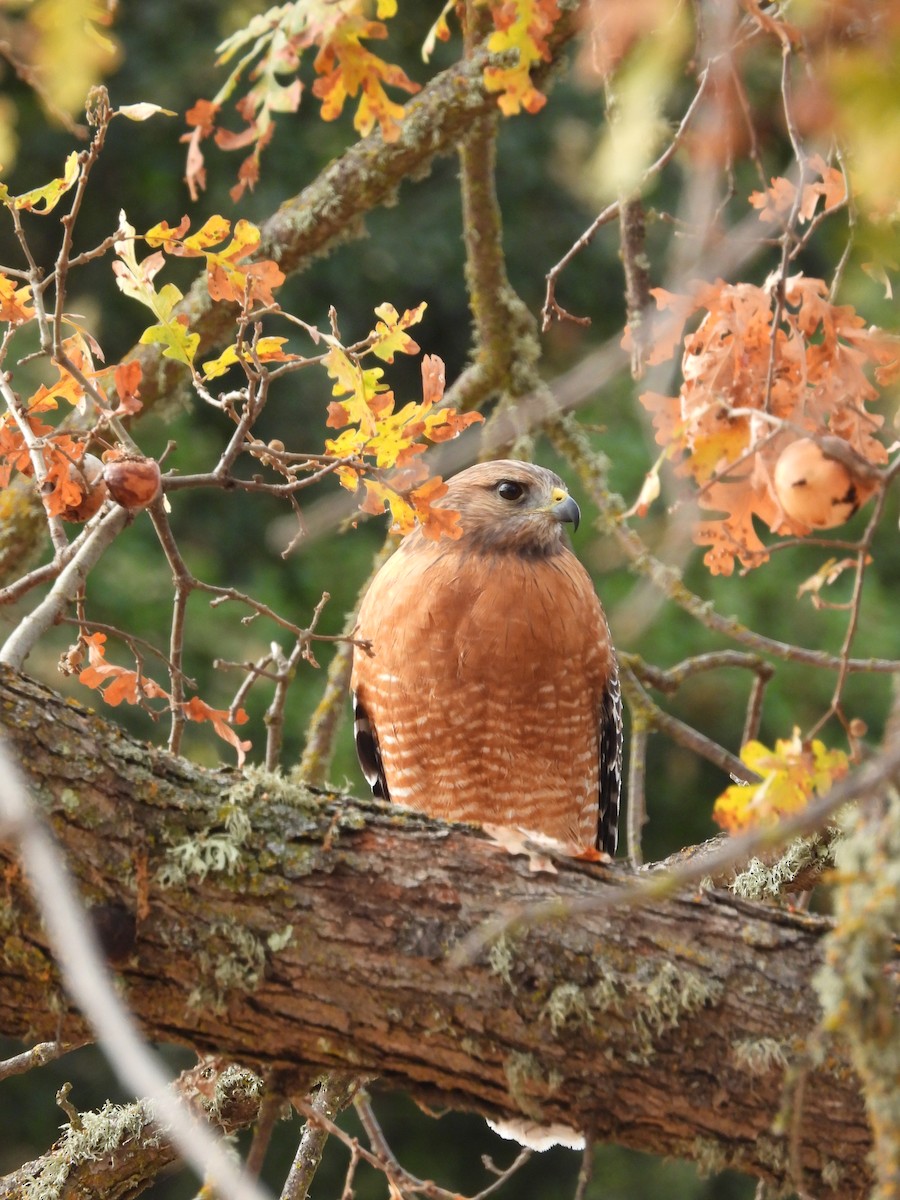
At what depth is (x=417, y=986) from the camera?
181 cm

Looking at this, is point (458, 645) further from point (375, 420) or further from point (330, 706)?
point (375, 420)

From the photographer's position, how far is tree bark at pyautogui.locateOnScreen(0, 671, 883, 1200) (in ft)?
5.83

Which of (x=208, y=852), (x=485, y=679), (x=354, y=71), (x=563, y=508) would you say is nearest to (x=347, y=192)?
(x=563, y=508)

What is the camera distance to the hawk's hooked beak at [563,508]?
3.54 m

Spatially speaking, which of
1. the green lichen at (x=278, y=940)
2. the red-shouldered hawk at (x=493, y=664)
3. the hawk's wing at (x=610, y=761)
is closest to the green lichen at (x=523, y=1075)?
the green lichen at (x=278, y=940)

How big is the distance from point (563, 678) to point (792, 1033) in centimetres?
167

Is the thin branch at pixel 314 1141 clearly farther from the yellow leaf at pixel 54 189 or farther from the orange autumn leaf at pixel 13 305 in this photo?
the yellow leaf at pixel 54 189

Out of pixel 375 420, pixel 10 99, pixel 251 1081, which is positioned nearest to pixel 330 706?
pixel 251 1081

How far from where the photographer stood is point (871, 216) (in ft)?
6.38

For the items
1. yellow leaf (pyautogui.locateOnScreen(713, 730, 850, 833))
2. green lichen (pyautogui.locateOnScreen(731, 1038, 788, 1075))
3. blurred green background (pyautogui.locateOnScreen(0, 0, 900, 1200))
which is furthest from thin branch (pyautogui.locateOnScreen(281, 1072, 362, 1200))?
blurred green background (pyautogui.locateOnScreen(0, 0, 900, 1200))

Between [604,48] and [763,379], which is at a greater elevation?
[604,48]

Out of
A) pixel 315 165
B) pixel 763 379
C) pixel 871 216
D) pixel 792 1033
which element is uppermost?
pixel 315 165

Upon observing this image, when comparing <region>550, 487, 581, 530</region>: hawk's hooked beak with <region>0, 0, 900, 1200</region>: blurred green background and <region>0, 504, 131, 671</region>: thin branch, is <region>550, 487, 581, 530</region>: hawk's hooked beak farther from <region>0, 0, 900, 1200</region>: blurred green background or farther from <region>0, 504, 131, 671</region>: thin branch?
<region>0, 0, 900, 1200</region>: blurred green background

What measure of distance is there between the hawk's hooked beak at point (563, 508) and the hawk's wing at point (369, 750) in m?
0.72
